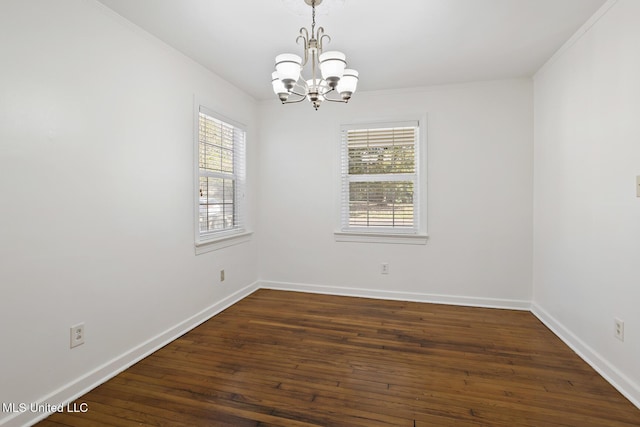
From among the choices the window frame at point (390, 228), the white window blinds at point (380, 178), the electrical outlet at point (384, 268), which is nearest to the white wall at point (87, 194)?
the window frame at point (390, 228)

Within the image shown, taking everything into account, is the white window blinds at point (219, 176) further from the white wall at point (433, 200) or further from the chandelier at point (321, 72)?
the chandelier at point (321, 72)

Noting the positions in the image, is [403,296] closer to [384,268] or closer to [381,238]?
[384,268]

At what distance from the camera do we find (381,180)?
389 centimetres

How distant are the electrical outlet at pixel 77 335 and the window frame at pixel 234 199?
1.17 meters

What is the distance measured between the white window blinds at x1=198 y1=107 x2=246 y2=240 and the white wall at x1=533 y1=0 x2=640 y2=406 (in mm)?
3140

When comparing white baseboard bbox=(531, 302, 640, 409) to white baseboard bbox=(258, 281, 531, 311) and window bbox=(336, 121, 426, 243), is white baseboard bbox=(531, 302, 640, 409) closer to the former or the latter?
white baseboard bbox=(258, 281, 531, 311)

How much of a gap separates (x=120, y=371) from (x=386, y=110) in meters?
3.47

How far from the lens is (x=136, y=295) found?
2.44 meters

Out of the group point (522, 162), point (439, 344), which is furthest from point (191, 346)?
point (522, 162)

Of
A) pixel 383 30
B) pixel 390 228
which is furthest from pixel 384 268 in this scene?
pixel 383 30

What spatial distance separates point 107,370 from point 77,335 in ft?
1.16

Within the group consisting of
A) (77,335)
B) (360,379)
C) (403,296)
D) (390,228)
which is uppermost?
(390,228)

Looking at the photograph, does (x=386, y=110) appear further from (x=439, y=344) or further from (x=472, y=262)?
(x=439, y=344)

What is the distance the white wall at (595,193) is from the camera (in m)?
1.96
